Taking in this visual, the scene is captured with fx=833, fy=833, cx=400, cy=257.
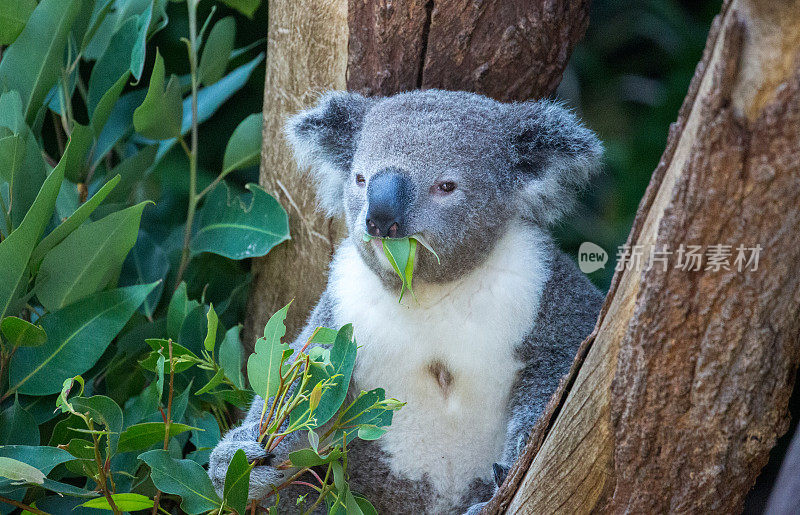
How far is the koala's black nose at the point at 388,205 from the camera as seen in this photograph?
1.89 meters

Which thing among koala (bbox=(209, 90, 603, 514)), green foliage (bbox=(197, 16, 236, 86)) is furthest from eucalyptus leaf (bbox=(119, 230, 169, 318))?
koala (bbox=(209, 90, 603, 514))

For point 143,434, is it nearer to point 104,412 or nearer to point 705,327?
point 104,412

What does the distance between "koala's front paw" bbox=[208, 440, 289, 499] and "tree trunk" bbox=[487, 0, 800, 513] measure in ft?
2.20

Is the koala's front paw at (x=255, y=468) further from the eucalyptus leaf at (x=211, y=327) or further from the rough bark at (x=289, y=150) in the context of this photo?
the rough bark at (x=289, y=150)

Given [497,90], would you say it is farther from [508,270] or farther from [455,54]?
[508,270]

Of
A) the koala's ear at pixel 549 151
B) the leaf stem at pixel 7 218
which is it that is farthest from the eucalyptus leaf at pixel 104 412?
the koala's ear at pixel 549 151

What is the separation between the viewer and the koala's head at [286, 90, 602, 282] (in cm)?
199

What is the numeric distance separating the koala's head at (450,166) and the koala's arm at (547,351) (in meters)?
0.21

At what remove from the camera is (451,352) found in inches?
83.9

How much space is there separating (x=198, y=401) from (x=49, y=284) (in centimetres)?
62

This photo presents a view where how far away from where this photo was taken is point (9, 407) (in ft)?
7.68

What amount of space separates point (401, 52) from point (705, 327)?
54.6 inches

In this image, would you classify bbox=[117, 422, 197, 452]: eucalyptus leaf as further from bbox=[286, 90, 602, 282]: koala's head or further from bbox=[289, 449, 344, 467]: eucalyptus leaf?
bbox=[286, 90, 602, 282]: koala's head

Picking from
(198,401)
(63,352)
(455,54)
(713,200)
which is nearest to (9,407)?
(63,352)
